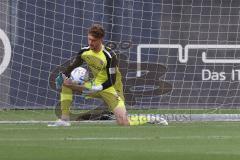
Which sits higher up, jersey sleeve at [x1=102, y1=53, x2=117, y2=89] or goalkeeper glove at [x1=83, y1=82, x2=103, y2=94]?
jersey sleeve at [x1=102, y1=53, x2=117, y2=89]

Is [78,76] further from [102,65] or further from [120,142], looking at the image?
[120,142]

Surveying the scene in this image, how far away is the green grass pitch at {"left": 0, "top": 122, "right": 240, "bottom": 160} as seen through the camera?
394 inches

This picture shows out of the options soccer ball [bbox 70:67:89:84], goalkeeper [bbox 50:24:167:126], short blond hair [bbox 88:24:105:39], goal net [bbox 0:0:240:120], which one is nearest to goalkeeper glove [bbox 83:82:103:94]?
goalkeeper [bbox 50:24:167:126]

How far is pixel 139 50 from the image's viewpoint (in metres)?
18.7

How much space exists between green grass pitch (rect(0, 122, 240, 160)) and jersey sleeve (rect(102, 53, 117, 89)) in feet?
2.53

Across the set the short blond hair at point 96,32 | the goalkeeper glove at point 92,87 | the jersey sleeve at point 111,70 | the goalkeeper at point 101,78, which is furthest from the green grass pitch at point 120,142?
the short blond hair at point 96,32

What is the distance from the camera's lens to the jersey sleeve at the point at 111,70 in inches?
580

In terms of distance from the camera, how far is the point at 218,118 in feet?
55.7

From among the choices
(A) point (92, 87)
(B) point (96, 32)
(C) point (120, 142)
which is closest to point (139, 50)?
(A) point (92, 87)

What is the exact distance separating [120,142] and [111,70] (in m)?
2.98

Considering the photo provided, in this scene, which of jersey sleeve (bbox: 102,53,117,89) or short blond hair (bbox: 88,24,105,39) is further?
jersey sleeve (bbox: 102,53,117,89)

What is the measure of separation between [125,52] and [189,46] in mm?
1494

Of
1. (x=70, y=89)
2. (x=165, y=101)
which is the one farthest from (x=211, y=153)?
(x=165, y=101)

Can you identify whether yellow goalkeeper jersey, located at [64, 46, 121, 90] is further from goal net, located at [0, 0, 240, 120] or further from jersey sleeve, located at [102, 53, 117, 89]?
goal net, located at [0, 0, 240, 120]
